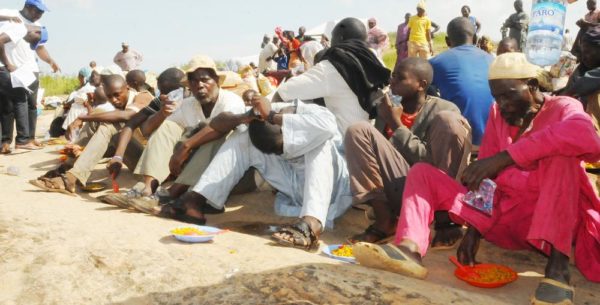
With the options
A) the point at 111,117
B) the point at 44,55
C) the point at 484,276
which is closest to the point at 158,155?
the point at 111,117

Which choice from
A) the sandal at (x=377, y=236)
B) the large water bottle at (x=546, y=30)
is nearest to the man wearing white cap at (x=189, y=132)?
the sandal at (x=377, y=236)

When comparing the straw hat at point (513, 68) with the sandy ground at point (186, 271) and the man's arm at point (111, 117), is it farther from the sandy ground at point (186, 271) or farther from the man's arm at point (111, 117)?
the man's arm at point (111, 117)

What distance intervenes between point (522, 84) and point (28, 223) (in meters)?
2.93

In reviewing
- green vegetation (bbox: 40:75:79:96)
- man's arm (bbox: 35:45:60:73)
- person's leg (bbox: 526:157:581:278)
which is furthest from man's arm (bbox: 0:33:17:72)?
green vegetation (bbox: 40:75:79:96)

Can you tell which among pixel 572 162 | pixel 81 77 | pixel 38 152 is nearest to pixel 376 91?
pixel 572 162

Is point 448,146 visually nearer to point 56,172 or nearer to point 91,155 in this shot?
point 91,155

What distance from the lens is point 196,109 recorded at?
4.41m

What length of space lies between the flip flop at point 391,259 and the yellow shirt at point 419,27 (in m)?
8.62

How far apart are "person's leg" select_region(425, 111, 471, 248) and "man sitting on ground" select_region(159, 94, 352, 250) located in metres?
0.65

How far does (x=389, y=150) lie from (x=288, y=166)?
926 mm

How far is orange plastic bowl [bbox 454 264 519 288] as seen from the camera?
267cm

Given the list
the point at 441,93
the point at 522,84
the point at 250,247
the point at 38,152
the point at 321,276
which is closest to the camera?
the point at 321,276

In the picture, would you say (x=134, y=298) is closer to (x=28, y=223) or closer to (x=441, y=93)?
(x=28, y=223)

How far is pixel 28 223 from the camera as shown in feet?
10.6
